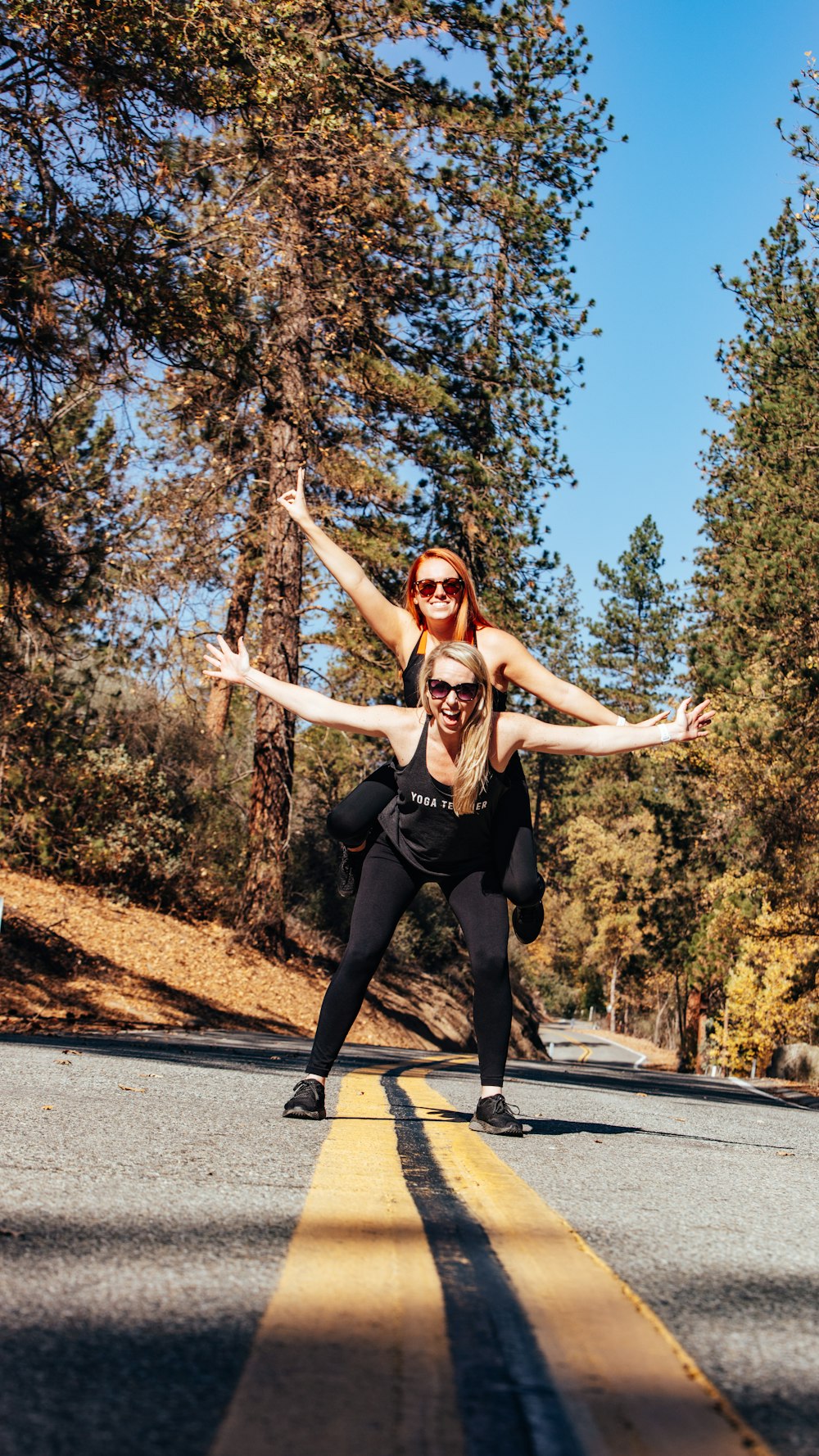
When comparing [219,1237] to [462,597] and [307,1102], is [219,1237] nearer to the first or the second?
[307,1102]

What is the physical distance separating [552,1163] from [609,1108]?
2.76 metres

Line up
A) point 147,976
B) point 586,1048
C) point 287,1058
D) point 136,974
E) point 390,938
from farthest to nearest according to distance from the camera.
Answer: point 586,1048 < point 147,976 < point 136,974 < point 287,1058 < point 390,938

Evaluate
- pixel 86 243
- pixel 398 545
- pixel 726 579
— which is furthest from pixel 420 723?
pixel 726 579

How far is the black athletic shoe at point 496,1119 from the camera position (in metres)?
4.76

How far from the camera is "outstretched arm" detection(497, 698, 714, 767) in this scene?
15.6 feet

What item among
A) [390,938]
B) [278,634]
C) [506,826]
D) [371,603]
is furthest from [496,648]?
[278,634]

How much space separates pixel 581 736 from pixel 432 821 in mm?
617

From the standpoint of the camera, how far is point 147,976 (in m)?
14.7

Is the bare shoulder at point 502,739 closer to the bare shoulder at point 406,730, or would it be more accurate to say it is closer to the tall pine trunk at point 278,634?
the bare shoulder at point 406,730

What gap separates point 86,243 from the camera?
34.9 feet

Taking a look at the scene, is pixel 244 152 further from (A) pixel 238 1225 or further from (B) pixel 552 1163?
(A) pixel 238 1225

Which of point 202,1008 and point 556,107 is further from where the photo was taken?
point 556,107

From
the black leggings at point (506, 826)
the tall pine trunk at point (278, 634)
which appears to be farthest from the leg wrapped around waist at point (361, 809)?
the tall pine trunk at point (278, 634)

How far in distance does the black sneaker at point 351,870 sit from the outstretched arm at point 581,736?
0.70m
